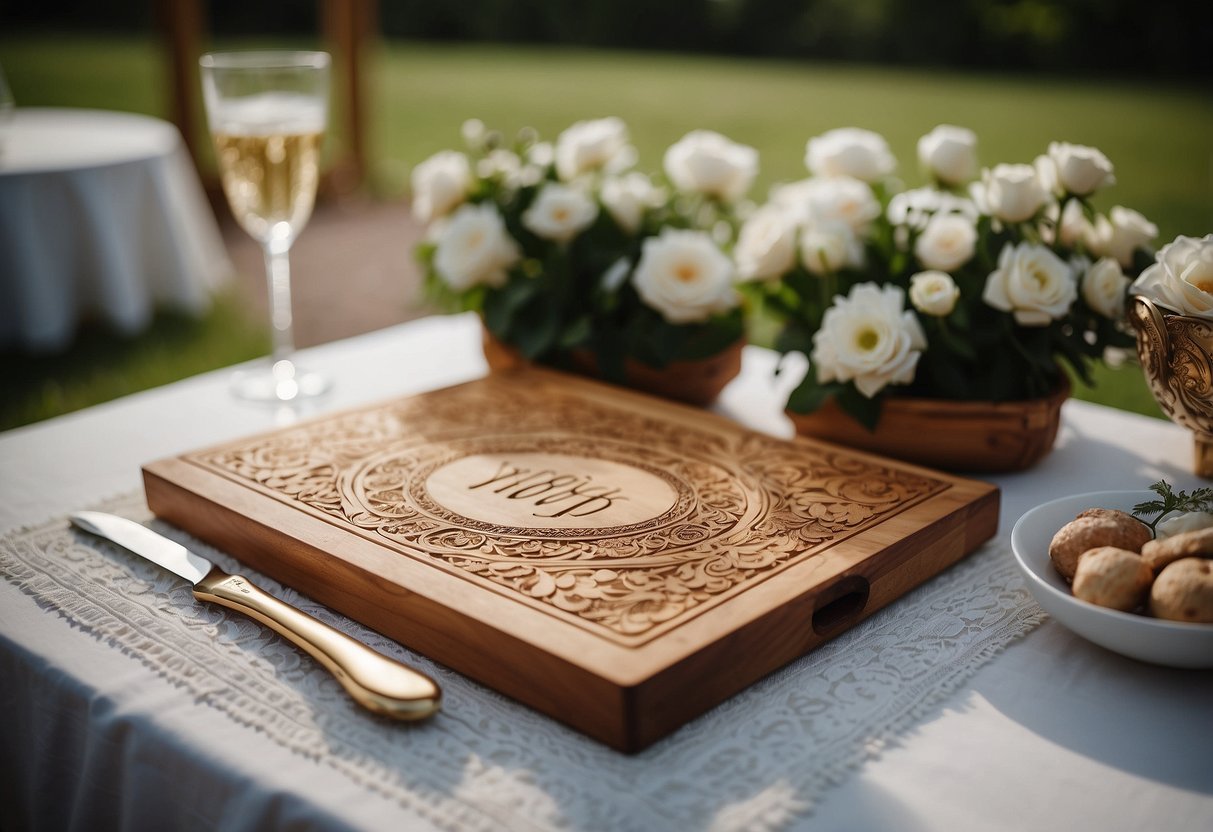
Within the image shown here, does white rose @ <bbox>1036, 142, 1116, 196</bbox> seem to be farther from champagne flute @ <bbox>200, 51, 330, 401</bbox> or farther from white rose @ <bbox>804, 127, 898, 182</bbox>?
champagne flute @ <bbox>200, 51, 330, 401</bbox>

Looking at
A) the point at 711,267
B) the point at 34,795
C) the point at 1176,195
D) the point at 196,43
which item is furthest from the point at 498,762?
the point at 1176,195

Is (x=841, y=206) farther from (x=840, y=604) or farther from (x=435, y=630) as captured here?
(x=435, y=630)

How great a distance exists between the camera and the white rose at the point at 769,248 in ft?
3.86

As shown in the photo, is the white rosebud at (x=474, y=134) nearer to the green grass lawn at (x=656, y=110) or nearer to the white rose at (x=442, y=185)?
the white rose at (x=442, y=185)

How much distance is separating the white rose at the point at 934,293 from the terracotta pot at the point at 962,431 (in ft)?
0.35

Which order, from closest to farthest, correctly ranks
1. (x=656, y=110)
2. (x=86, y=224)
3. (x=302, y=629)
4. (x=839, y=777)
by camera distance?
(x=839, y=777) < (x=302, y=629) < (x=86, y=224) < (x=656, y=110)

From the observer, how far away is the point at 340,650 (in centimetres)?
72

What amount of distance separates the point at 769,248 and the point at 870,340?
0.60 feet

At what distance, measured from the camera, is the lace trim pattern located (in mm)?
614

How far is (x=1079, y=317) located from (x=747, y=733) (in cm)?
68

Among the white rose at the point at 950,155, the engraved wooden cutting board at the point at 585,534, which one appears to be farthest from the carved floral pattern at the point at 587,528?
the white rose at the point at 950,155

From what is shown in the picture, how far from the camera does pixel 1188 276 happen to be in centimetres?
88

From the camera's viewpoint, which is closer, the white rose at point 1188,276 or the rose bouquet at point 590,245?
the white rose at point 1188,276

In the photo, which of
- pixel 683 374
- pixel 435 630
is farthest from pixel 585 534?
pixel 683 374
